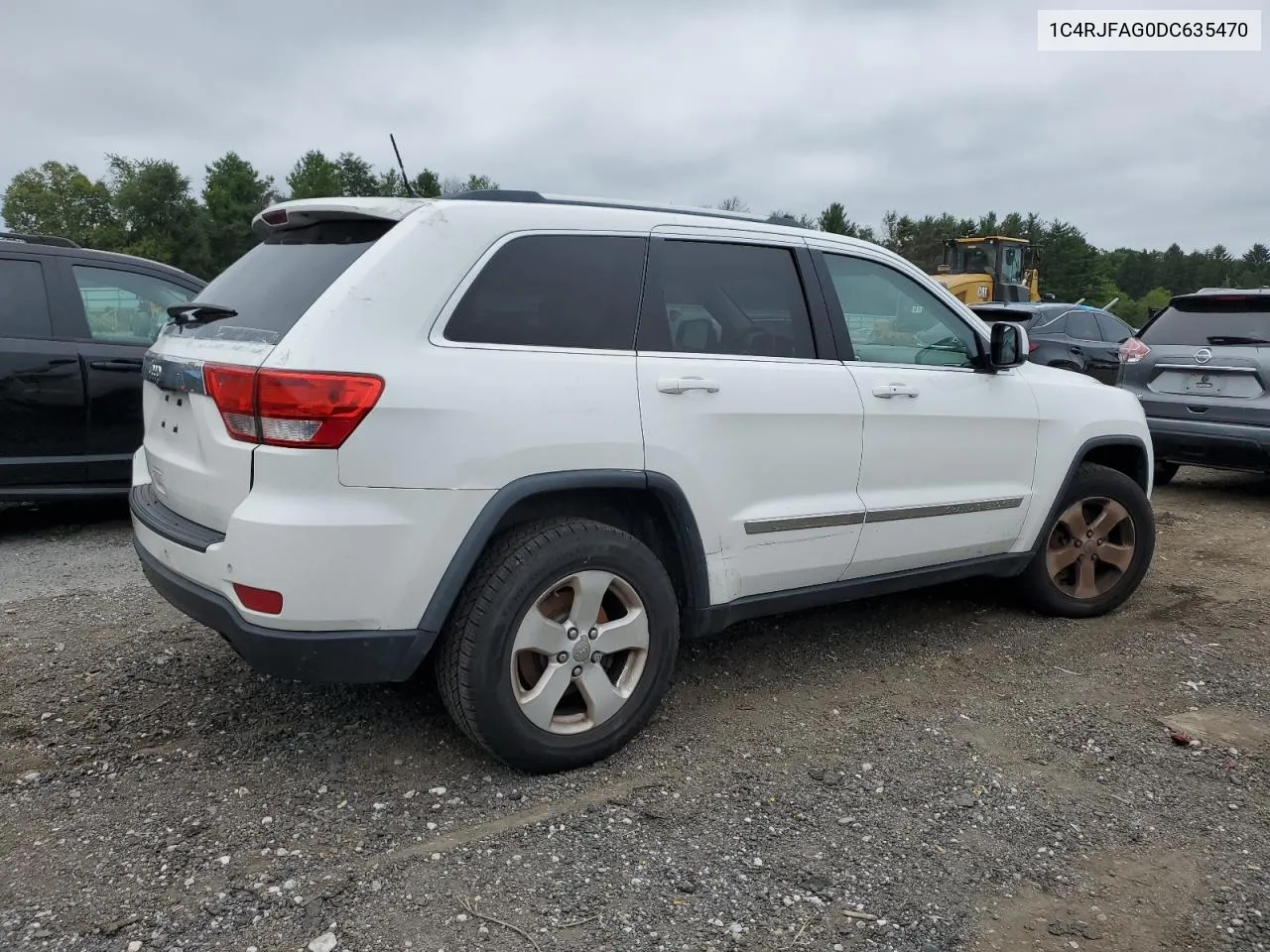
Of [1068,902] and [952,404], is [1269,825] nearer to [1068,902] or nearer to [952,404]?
[1068,902]

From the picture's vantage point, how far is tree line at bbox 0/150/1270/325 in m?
55.5

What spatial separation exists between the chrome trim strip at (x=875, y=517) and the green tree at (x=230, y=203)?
179ft

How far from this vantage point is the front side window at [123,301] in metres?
5.57

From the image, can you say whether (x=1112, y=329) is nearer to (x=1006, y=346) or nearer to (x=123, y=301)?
(x=1006, y=346)

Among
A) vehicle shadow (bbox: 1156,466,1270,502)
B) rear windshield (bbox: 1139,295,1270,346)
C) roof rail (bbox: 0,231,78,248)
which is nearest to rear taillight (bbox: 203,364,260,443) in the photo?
roof rail (bbox: 0,231,78,248)

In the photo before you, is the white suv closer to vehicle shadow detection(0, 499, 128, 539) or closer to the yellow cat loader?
vehicle shadow detection(0, 499, 128, 539)

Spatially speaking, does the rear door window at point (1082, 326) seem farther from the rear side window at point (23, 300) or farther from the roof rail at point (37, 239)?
the rear side window at point (23, 300)

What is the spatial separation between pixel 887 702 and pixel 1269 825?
1235 mm

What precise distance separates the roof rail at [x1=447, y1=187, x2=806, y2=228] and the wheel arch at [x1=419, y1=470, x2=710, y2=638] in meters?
0.90

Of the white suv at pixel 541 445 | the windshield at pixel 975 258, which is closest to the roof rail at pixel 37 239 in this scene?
→ the white suv at pixel 541 445

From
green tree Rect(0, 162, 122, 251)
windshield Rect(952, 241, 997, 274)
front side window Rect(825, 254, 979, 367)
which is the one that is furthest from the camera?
green tree Rect(0, 162, 122, 251)

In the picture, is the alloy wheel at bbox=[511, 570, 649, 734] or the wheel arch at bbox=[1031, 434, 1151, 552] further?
the wheel arch at bbox=[1031, 434, 1151, 552]

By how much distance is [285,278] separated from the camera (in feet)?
9.66

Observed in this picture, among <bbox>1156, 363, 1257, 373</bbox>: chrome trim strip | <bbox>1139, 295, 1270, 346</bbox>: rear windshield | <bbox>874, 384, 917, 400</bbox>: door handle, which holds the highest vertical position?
<bbox>1139, 295, 1270, 346</bbox>: rear windshield
